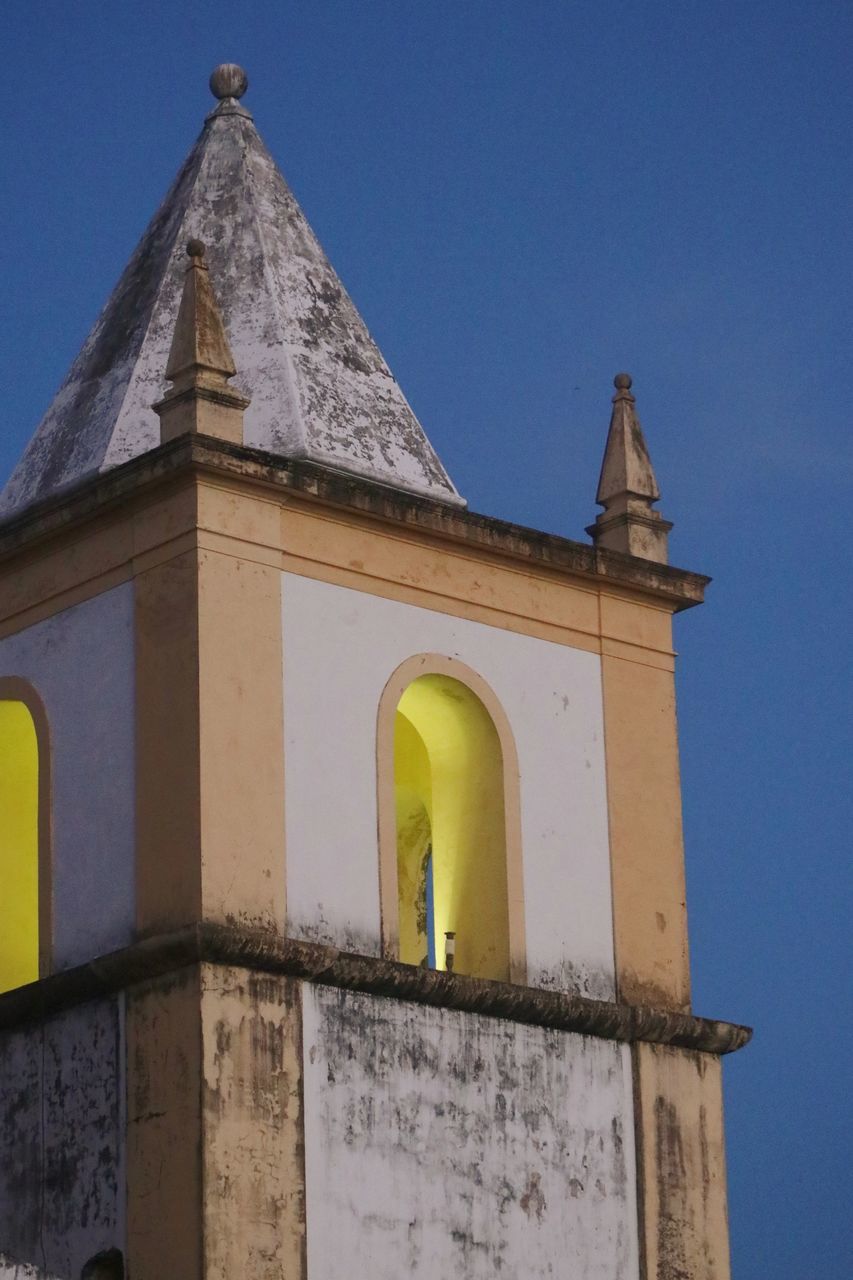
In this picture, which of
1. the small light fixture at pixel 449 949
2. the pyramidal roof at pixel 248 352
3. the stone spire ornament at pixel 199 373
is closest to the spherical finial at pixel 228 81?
the pyramidal roof at pixel 248 352

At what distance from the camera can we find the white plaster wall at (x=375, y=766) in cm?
1905

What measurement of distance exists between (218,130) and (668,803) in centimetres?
533

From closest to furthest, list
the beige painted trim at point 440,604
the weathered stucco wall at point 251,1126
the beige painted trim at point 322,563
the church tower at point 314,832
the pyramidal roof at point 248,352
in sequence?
the weathered stucco wall at point 251,1126 → the church tower at point 314,832 → the beige painted trim at point 322,563 → the beige painted trim at point 440,604 → the pyramidal roof at point 248,352

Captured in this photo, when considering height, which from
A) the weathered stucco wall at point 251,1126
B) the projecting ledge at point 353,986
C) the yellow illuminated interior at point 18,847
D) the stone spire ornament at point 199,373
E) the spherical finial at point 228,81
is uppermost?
the spherical finial at point 228,81

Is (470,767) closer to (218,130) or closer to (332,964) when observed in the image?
(332,964)

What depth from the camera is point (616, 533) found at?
70.5 ft

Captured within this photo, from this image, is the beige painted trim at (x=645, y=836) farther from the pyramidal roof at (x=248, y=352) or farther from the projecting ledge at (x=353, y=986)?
the pyramidal roof at (x=248, y=352)

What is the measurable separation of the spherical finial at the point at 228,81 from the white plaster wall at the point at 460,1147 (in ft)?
22.0

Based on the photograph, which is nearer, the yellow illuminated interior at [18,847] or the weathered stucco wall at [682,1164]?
the weathered stucco wall at [682,1164]

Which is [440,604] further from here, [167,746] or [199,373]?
[167,746]

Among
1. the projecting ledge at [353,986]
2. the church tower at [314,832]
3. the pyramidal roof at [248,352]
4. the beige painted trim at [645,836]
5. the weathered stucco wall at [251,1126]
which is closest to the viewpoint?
the weathered stucco wall at [251,1126]

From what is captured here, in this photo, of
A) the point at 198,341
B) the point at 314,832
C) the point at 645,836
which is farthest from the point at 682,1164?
the point at 198,341

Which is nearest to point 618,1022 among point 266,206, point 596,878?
point 596,878

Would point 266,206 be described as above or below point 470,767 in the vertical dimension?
above
